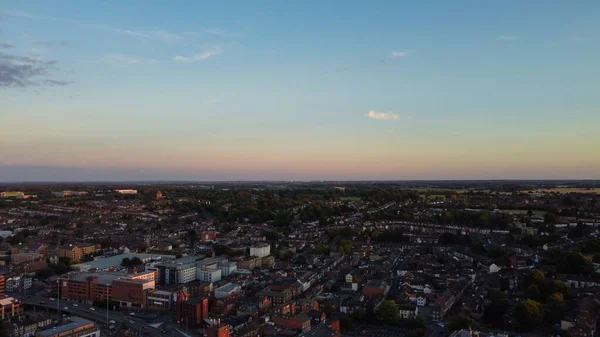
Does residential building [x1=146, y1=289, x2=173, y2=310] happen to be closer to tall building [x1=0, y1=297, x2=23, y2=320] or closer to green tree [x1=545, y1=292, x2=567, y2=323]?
tall building [x1=0, y1=297, x2=23, y2=320]

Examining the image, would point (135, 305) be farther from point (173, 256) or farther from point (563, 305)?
point (563, 305)

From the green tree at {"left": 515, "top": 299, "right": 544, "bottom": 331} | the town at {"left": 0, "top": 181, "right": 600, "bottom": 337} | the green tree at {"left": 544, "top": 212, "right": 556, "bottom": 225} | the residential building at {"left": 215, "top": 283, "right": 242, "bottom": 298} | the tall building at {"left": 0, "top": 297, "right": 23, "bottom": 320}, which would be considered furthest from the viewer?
the green tree at {"left": 544, "top": 212, "right": 556, "bottom": 225}

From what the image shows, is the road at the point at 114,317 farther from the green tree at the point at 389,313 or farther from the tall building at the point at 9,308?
the green tree at the point at 389,313

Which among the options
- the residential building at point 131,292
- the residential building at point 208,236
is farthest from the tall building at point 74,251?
the residential building at point 131,292

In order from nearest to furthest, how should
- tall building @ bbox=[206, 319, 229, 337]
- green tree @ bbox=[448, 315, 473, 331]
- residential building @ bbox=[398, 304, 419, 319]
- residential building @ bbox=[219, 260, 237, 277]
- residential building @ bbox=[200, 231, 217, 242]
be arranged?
1. tall building @ bbox=[206, 319, 229, 337]
2. green tree @ bbox=[448, 315, 473, 331]
3. residential building @ bbox=[398, 304, 419, 319]
4. residential building @ bbox=[219, 260, 237, 277]
5. residential building @ bbox=[200, 231, 217, 242]

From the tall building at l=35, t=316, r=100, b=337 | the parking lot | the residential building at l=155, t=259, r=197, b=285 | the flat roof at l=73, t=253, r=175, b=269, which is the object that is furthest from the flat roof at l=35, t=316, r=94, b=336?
the flat roof at l=73, t=253, r=175, b=269
